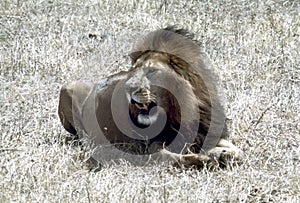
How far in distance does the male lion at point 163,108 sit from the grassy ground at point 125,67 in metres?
0.18

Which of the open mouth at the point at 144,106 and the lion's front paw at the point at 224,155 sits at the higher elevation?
the open mouth at the point at 144,106

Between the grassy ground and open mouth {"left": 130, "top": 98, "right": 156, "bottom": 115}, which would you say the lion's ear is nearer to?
open mouth {"left": 130, "top": 98, "right": 156, "bottom": 115}

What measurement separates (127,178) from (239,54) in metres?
2.23

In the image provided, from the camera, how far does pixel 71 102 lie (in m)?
4.90

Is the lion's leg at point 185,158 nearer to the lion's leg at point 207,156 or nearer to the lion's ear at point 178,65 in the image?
the lion's leg at point 207,156

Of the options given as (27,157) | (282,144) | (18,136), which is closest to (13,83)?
(18,136)

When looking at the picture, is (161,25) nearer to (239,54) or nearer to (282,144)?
(239,54)

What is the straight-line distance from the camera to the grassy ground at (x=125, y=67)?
399 centimetres

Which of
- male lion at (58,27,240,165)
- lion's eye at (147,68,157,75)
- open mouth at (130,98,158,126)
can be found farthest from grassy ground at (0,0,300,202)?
lion's eye at (147,68,157,75)

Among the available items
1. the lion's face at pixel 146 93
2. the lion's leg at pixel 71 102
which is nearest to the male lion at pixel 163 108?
the lion's face at pixel 146 93

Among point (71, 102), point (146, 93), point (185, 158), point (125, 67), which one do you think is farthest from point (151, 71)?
point (125, 67)

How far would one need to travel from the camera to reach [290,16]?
698 cm

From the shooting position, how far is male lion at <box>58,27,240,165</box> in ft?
14.0

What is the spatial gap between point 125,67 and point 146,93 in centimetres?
174
